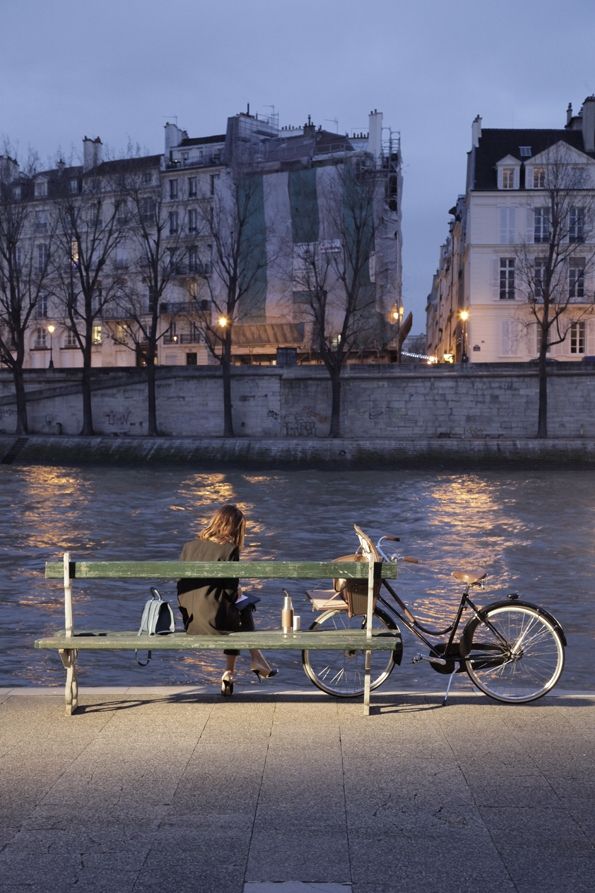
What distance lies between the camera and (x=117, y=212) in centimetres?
5491

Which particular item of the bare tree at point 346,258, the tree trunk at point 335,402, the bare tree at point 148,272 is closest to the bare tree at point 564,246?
the bare tree at point 346,258

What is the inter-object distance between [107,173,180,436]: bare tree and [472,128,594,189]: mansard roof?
1791 centimetres

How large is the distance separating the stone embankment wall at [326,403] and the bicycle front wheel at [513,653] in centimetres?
3906

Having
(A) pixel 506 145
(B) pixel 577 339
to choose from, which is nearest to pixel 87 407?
(B) pixel 577 339

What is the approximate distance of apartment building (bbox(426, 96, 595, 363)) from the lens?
5419 centimetres

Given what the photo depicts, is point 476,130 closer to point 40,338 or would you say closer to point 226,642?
point 40,338

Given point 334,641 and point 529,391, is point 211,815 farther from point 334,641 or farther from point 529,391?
point 529,391

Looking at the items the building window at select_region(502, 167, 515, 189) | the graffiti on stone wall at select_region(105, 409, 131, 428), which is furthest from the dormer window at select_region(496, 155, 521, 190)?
the graffiti on stone wall at select_region(105, 409, 131, 428)

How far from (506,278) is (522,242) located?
2448 millimetres

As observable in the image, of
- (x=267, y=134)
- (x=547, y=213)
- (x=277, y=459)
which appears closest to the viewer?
(x=277, y=459)

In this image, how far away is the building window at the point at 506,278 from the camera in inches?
2196

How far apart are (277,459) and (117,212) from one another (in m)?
19.6

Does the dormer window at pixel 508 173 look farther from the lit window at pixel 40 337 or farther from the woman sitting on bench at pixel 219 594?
the woman sitting on bench at pixel 219 594

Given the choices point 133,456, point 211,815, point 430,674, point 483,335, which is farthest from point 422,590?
point 483,335
